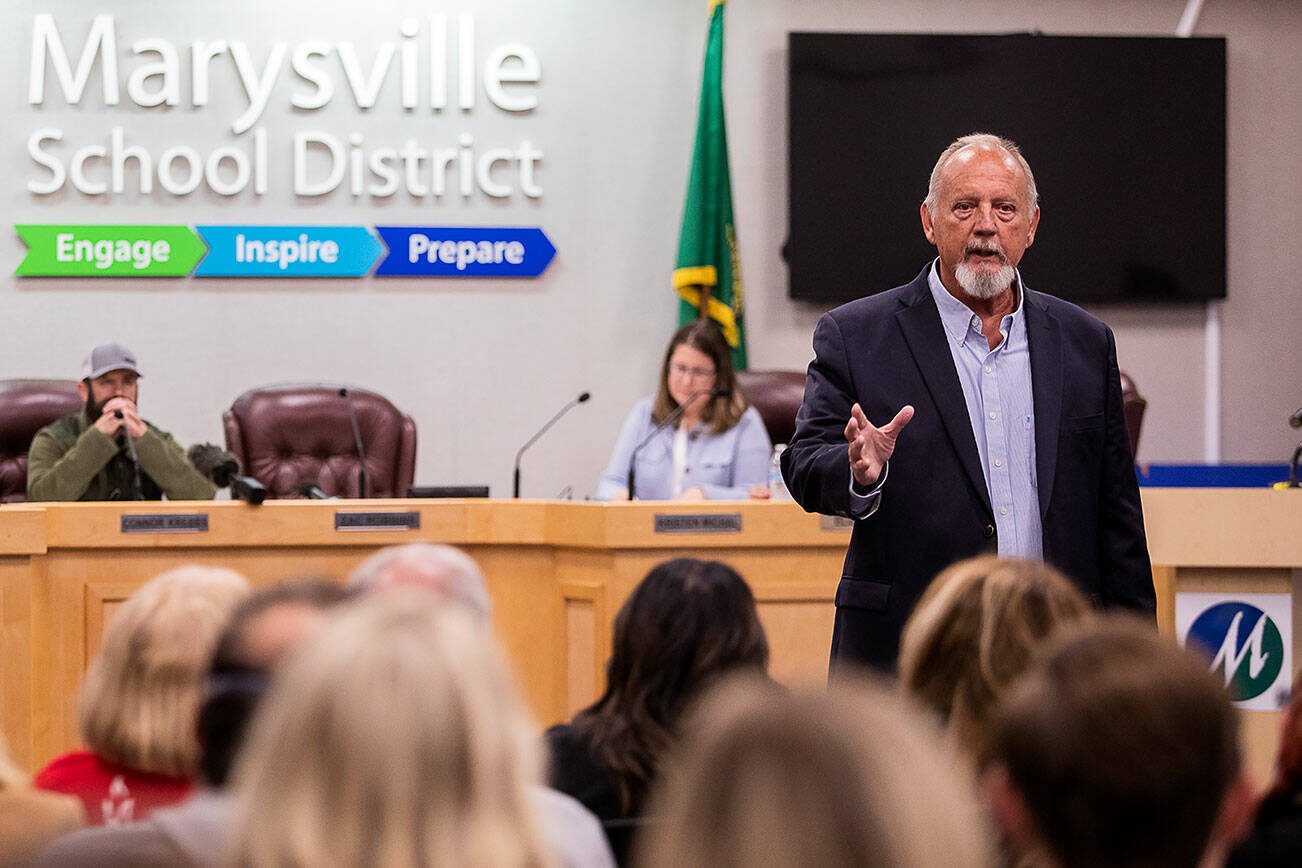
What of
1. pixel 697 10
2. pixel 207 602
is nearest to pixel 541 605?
pixel 207 602

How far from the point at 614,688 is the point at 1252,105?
630 cm

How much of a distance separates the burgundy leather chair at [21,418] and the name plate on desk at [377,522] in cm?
179

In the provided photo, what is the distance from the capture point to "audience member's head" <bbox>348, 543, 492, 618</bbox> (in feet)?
6.64

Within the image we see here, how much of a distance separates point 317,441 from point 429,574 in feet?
12.0

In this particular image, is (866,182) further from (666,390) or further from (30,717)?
(30,717)

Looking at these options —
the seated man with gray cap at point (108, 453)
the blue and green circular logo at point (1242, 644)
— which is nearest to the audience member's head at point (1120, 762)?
the blue and green circular logo at point (1242, 644)

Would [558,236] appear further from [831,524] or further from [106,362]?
[831,524]

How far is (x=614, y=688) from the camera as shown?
6.98 ft

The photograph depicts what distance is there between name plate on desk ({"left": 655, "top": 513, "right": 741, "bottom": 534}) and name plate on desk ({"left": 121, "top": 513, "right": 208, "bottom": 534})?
4.17ft

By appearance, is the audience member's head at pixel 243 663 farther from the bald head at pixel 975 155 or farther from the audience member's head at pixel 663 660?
the bald head at pixel 975 155

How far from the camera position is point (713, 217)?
276 inches

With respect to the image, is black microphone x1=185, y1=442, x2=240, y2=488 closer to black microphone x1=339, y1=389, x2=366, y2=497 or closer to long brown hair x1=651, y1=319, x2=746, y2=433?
black microphone x1=339, y1=389, x2=366, y2=497

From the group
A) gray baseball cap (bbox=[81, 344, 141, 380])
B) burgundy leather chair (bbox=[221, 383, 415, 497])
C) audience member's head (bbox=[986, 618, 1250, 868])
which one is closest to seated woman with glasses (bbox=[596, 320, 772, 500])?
burgundy leather chair (bbox=[221, 383, 415, 497])

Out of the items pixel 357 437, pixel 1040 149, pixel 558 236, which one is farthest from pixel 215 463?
pixel 1040 149
